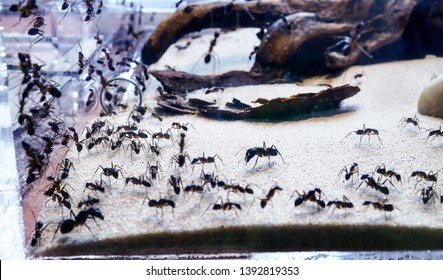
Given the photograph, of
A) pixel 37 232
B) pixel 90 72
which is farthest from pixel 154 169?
pixel 90 72

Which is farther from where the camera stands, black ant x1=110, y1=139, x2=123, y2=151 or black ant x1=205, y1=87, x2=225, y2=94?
black ant x1=205, y1=87, x2=225, y2=94

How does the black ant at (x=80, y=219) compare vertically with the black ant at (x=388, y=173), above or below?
below

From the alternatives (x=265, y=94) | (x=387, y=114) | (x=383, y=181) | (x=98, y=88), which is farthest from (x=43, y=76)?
(x=387, y=114)

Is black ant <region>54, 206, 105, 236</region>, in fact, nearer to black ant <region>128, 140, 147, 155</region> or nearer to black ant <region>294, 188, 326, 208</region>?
black ant <region>128, 140, 147, 155</region>

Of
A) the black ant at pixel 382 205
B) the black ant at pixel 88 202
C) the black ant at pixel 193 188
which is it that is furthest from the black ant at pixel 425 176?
the black ant at pixel 88 202

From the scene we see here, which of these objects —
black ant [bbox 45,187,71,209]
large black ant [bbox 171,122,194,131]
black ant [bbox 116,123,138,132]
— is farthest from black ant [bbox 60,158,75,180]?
large black ant [bbox 171,122,194,131]

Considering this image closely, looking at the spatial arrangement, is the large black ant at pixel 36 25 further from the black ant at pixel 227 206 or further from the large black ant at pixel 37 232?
the black ant at pixel 227 206

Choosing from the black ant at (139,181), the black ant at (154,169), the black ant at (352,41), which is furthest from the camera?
the black ant at (352,41)
